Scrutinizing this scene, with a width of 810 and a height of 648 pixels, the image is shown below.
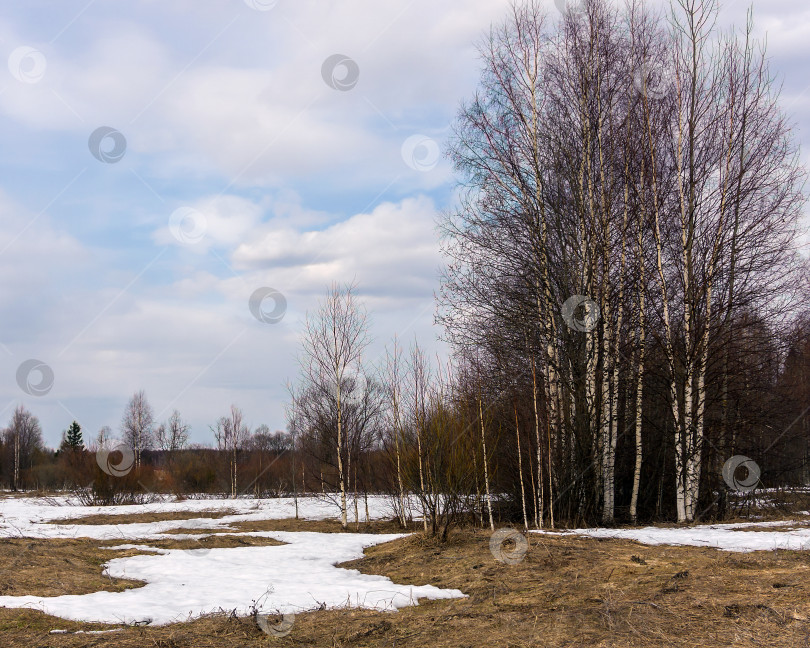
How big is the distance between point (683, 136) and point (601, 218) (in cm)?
279

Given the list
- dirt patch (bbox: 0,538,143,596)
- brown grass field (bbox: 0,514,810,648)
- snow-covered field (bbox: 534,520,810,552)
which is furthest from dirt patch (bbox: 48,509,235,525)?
snow-covered field (bbox: 534,520,810,552)

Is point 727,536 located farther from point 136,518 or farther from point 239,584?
point 136,518

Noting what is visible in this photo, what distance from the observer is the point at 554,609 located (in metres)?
5.85

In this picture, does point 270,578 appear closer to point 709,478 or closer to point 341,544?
point 341,544

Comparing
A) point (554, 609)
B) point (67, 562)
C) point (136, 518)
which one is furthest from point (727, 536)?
point (136, 518)
